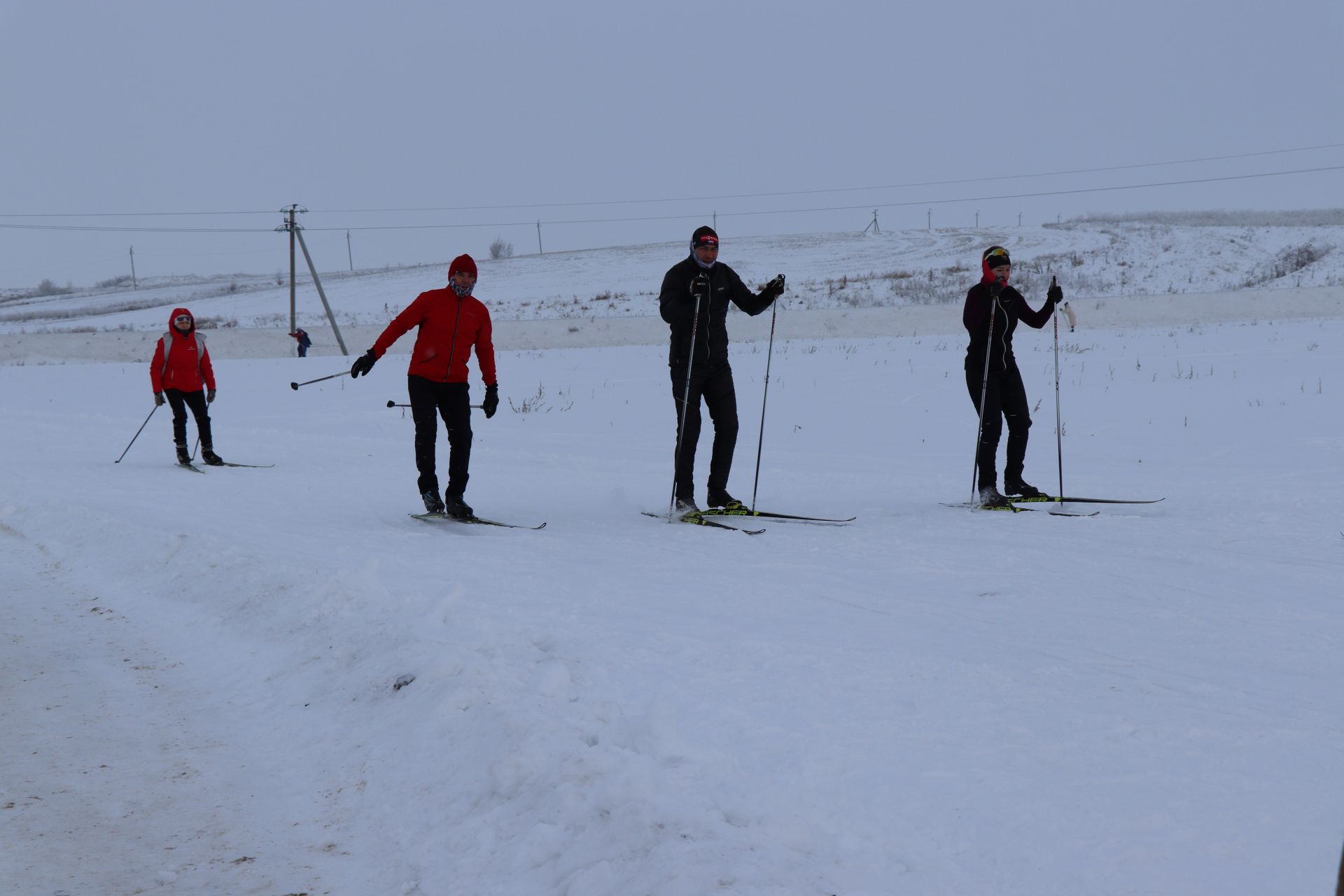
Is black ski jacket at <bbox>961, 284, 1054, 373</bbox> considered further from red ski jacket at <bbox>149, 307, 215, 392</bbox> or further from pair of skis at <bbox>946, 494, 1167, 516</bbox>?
red ski jacket at <bbox>149, 307, 215, 392</bbox>

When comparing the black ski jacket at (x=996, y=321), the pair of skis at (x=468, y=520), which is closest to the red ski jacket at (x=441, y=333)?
the pair of skis at (x=468, y=520)

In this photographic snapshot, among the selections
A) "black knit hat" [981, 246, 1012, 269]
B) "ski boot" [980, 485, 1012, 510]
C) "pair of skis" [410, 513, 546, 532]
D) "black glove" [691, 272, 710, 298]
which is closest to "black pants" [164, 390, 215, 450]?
"pair of skis" [410, 513, 546, 532]

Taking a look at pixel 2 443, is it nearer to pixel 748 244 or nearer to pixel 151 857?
pixel 151 857

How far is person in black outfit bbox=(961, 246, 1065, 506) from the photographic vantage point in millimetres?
8617

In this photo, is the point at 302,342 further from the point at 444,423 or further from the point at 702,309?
the point at 702,309

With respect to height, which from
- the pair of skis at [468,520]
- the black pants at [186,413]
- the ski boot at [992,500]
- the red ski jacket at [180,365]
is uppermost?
the red ski jacket at [180,365]

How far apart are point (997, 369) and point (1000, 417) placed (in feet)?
1.23

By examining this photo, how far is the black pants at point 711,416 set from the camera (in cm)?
816

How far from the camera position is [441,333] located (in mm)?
8219

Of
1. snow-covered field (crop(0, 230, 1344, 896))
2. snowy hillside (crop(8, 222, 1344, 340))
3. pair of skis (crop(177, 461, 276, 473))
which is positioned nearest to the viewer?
snow-covered field (crop(0, 230, 1344, 896))

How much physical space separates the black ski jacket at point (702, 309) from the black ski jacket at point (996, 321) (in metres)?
1.77

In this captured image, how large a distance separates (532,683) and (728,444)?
Answer: 14.5 ft

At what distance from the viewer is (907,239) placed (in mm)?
68812

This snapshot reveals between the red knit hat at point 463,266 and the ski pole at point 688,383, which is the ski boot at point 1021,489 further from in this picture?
the red knit hat at point 463,266
